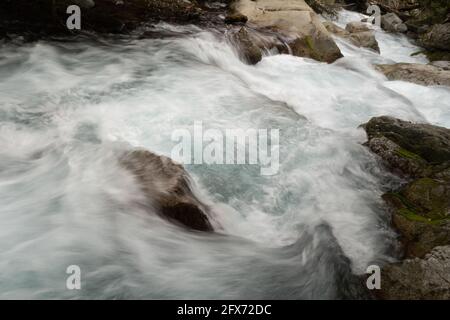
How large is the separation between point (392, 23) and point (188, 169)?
655 inches

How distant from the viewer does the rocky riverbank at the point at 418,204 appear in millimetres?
4551

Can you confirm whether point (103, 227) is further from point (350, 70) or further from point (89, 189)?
point (350, 70)

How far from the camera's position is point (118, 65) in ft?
30.9

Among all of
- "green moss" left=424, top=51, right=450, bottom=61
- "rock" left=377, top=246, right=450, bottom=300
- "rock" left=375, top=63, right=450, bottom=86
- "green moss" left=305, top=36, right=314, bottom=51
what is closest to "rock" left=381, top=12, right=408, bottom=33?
"green moss" left=424, top=51, right=450, bottom=61

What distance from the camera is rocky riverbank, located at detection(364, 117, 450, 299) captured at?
4551mm

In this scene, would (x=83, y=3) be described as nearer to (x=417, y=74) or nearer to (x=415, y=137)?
(x=415, y=137)

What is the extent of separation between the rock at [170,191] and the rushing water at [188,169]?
6.1 inches

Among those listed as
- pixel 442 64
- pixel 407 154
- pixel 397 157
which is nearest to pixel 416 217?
pixel 397 157

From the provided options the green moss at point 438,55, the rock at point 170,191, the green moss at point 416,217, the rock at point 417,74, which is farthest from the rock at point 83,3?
the green moss at point 438,55

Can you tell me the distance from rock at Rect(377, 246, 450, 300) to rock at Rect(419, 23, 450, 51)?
1296cm

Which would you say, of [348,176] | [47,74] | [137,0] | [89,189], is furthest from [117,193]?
[137,0]

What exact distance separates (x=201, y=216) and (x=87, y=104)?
11.8 feet

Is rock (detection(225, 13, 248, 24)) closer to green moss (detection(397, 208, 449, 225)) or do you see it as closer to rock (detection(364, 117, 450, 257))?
rock (detection(364, 117, 450, 257))

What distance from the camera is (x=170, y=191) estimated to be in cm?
534
